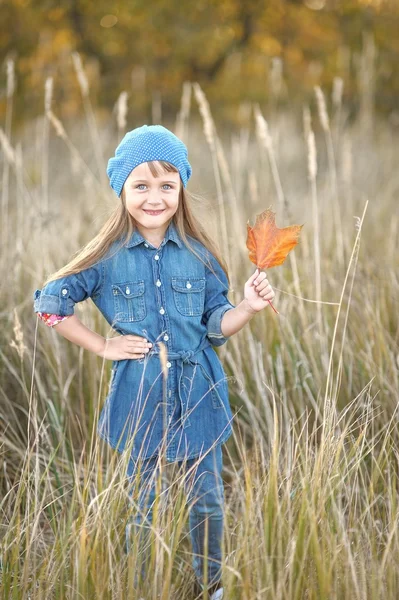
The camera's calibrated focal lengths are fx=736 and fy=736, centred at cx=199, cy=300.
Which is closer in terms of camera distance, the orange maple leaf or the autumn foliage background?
the autumn foliage background

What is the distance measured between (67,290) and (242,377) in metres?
0.88

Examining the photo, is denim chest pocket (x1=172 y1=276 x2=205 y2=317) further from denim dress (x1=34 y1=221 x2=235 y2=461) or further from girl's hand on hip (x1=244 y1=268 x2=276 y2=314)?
girl's hand on hip (x1=244 y1=268 x2=276 y2=314)

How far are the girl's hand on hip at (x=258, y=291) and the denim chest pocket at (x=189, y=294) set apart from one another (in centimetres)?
18

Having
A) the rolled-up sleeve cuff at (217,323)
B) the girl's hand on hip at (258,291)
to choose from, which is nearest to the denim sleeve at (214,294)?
the rolled-up sleeve cuff at (217,323)

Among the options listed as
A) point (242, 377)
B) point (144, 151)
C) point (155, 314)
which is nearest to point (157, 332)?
point (155, 314)

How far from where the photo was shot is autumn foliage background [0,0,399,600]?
67.1 inches

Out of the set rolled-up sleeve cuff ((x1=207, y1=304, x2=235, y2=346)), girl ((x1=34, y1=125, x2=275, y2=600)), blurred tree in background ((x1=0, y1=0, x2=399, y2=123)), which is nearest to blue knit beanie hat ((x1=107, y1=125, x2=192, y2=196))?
girl ((x1=34, y1=125, x2=275, y2=600))

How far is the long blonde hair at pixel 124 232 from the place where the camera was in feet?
6.39

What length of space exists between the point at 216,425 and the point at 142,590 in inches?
20.1

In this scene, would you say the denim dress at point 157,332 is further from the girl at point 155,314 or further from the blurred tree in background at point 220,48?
the blurred tree in background at point 220,48

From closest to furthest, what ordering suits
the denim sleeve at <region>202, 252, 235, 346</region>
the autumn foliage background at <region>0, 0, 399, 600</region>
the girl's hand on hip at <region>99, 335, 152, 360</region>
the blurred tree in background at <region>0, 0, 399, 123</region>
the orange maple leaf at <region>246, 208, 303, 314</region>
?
the autumn foliage background at <region>0, 0, 399, 600</region>
the orange maple leaf at <region>246, 208, 303, 314</region>
the girl's hand on hip at <region>99, 335, 152, 360</region>
the denim sleeve at <region>202, 252, 235, 346</region>
the blurred tree in background at <region>0, 0, 399, 123</region>

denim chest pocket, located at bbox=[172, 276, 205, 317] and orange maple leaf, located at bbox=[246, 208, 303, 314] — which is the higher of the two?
orange maple leaf, located at bbox=[246, 208, 303, 314]

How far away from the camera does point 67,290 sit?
6.37 ft

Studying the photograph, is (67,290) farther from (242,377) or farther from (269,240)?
(242,377)
